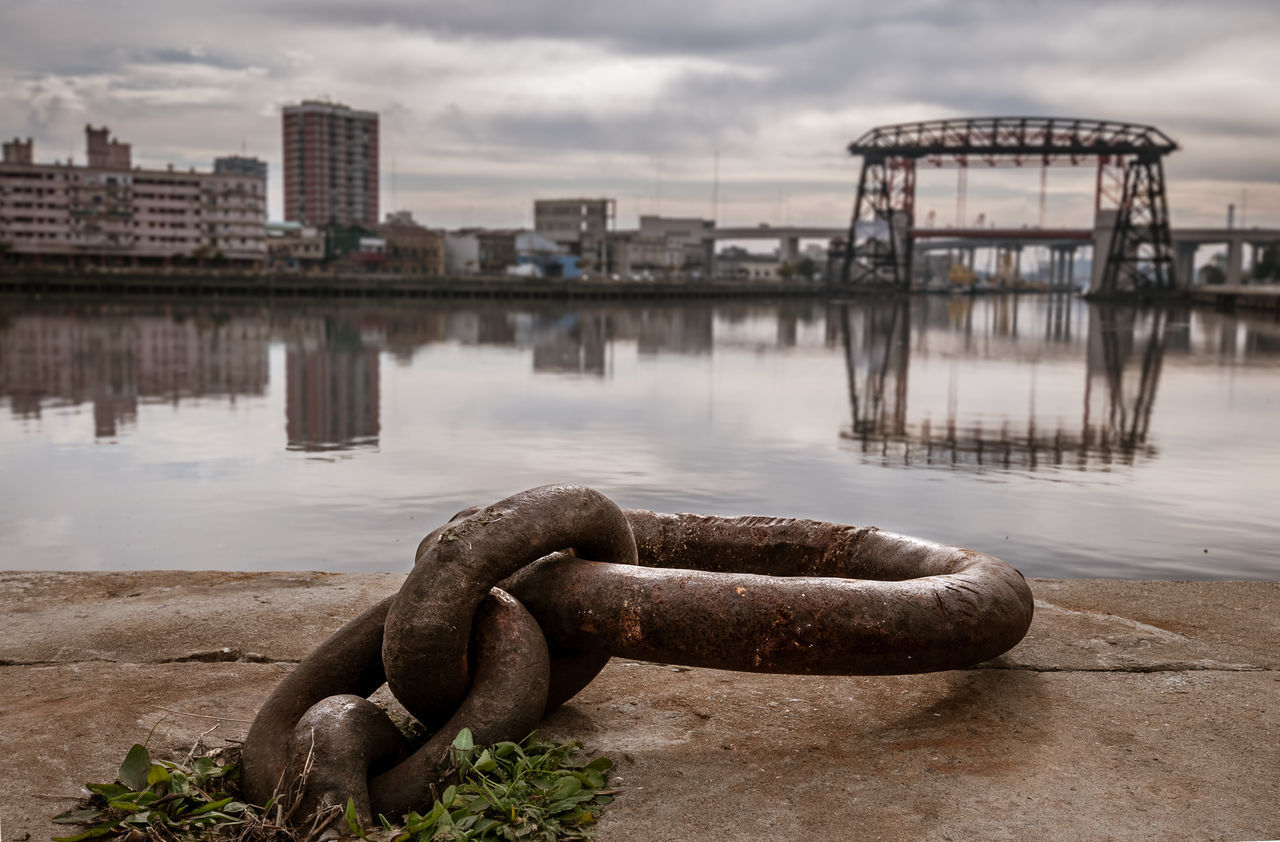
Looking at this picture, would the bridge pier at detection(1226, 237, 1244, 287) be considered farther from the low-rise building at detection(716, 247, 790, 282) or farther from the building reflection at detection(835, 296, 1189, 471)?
the building reflection at detection(835, 296, 1189, 471)

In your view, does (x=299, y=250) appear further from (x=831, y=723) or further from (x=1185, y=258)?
(x=831, y=723)

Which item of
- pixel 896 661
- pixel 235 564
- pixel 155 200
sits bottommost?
pixel 235 564

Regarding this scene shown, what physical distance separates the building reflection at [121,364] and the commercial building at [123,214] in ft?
230

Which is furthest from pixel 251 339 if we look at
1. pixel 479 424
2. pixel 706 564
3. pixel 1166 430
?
pixel 706 564

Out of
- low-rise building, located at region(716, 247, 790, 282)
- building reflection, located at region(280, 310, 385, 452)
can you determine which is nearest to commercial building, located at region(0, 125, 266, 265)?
low-rise building, located at region(716, 247, 790, 282)

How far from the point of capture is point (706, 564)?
3.78 m

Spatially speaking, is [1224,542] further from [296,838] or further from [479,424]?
[479,424]

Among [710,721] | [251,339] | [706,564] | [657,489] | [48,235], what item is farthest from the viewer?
[48,235]

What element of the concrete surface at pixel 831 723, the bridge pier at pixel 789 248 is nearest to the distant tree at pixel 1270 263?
the bridge pier at pixel 789 248

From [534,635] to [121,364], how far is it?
20.8 metres

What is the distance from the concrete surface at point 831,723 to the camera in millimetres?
2572

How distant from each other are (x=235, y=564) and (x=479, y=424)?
7.00 meters

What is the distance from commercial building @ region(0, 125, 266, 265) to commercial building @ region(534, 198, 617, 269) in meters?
37.7

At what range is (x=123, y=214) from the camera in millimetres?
103312
